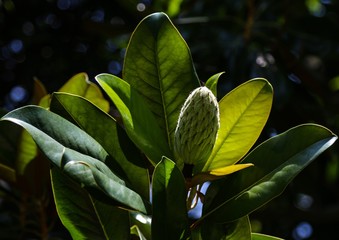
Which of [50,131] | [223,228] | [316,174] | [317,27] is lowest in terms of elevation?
[316,174]

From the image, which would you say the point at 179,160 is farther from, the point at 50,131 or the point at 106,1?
the point at 106,1

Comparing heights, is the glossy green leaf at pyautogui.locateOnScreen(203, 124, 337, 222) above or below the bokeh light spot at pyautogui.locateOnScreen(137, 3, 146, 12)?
above

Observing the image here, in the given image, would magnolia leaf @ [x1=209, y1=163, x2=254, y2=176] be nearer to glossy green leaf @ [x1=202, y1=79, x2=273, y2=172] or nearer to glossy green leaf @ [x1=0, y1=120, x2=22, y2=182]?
glossy green leaf @ [x1=202, y1=79, x2=273, y2=172]

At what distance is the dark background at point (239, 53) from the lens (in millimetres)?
2693

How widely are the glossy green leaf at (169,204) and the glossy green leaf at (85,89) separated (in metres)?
0.48

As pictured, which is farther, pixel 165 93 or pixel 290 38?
pixel 290 38

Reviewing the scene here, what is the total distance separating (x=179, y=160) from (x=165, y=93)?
0.11 meters

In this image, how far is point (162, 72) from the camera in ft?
3.71

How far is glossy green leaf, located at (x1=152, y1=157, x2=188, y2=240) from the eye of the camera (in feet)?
3.22

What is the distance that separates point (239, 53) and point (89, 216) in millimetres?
1637

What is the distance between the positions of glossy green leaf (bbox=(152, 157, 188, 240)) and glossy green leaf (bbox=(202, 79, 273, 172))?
4.5 inches

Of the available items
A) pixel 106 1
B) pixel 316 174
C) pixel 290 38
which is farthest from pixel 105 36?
pixel 316 174

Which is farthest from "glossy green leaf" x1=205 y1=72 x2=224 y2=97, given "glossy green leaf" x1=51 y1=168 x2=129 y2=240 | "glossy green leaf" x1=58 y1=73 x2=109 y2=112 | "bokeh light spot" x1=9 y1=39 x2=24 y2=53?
"bokeh light spot" x1=9 y1=39 x2=24 y2=53

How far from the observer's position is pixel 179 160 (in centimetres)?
110
